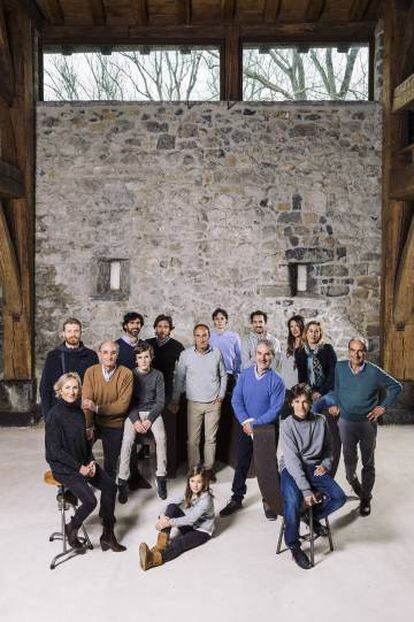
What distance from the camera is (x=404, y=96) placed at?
258 inches

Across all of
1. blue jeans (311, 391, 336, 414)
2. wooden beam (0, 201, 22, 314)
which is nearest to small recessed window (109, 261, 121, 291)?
wooden beam (0, 201, 22, 314)

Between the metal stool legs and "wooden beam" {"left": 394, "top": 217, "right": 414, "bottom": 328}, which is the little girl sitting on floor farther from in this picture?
"wooden beam" {"left": 394, "top": 217, "right": 414, "bottom": 328}

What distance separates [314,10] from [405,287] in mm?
3450

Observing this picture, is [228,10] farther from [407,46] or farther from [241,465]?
[241,465]

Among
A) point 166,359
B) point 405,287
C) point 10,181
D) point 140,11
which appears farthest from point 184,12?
point 166,359

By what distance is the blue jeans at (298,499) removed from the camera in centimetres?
363

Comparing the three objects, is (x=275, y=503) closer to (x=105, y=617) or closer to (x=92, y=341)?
(x=105, y=617)

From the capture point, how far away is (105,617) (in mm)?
3008

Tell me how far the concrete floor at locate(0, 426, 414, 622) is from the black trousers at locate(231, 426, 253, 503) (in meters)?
0.14

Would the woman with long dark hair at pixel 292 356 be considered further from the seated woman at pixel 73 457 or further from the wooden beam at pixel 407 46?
the wooden beam at pixel 407 46

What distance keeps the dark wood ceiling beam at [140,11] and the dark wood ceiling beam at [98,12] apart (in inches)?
15.2

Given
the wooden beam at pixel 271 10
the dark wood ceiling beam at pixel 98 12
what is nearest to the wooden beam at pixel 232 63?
the wooden beam at pixel 271 10

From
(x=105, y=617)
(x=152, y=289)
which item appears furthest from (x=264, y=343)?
(x=152, y=289)

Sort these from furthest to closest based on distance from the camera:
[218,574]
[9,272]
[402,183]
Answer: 1. [9,272]
2. [402,183]
3. [218,574]
